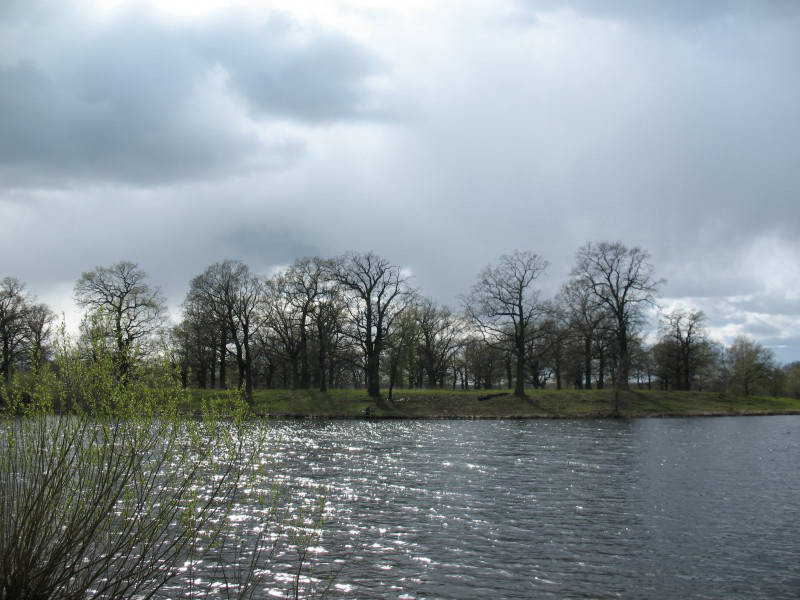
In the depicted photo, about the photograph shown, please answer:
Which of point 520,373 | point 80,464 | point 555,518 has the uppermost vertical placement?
point 80,464

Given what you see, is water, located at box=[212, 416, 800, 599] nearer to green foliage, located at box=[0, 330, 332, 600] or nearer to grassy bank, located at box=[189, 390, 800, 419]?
green foliage, located at box=[0, 330, 332, 600]

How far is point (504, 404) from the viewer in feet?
240

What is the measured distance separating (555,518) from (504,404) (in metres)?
53.7

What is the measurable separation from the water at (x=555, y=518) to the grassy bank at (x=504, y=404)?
97.7ft

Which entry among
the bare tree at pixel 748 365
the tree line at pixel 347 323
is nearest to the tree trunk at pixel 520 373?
the tree line at pixel 347 323

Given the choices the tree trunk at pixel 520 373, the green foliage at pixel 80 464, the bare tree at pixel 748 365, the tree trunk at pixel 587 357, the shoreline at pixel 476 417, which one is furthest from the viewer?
the bare tree at pixel 748 365

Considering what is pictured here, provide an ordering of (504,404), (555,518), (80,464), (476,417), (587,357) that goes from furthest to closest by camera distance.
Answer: (587,357) → (504,404) → (476,417) → (555,518) → (80,464)

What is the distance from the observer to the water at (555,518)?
14398 mm

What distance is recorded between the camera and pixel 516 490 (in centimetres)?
2453

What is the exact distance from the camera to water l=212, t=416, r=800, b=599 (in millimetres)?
14398

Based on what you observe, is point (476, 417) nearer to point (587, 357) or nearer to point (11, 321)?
point (587, 357)

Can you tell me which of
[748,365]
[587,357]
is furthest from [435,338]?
[748,365]

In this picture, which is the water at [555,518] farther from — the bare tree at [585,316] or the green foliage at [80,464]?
the bare tree at [585,316]

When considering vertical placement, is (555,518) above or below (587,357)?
below
